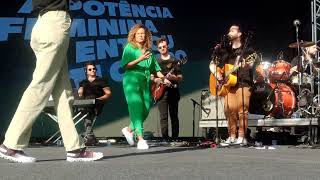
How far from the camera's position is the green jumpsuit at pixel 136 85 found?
7.68 metres

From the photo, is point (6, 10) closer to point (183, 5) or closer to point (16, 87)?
point (16, 87)

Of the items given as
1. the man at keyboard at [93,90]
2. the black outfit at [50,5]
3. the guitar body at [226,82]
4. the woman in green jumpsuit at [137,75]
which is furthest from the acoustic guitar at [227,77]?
the black outfit at [50,5]

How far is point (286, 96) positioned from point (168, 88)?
2.20 m

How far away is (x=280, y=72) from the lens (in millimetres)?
10711

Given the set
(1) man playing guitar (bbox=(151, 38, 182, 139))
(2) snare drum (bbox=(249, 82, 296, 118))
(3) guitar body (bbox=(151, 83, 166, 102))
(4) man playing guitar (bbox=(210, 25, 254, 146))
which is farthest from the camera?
(2) snare drum (bbox=(249, 82, 296, 118))

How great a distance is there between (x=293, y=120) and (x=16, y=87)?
5.61 m

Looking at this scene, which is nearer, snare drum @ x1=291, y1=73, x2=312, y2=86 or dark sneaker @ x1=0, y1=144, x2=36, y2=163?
dark sneaker @ x1=0, y1=144, x2=36, y2=163

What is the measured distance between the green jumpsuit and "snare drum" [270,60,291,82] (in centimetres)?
362

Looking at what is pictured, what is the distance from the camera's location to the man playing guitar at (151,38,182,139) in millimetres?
9297

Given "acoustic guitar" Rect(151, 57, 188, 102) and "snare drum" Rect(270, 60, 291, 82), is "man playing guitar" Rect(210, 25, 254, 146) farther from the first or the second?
"snare drum" Rect(270, 60, 291, 82)

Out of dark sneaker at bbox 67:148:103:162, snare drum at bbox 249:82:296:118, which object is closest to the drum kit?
snare drum at bbox 249:82:296:118

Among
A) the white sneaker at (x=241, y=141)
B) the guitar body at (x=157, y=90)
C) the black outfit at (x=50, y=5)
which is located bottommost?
the white sneaker at (x=241, y=141)

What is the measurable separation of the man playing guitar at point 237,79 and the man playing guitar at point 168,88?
1122 mm

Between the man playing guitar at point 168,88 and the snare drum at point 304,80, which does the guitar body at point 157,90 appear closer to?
the man playing guitar at point 168,88
